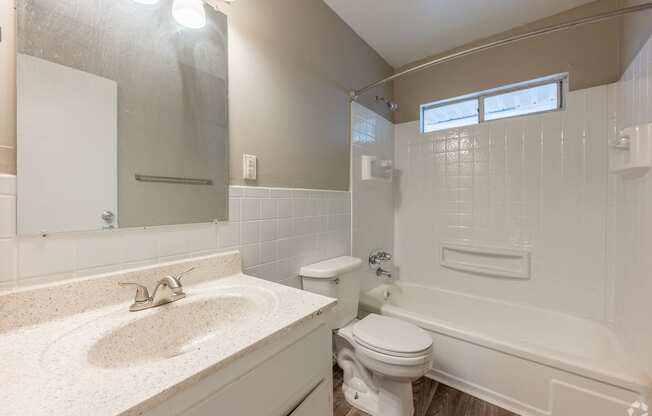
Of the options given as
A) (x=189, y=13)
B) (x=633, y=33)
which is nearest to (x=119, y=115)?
(x=189, y=13)

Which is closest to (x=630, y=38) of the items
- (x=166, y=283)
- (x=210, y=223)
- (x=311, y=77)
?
(x=311, y=77)

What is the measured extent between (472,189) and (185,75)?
210 cm

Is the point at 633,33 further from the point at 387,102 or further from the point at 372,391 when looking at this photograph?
the point at 372,391

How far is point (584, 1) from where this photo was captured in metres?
1.63

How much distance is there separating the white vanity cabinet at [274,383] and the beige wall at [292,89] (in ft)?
2.42

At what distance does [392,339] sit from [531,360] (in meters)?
0.75

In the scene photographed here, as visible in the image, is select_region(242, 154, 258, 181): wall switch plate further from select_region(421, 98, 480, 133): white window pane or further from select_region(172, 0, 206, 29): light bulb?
select_region(421, 98, 480, 133): white window pane

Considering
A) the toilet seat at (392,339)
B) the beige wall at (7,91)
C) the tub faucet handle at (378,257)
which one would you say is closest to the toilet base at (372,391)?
the toilet seat at (392,339)

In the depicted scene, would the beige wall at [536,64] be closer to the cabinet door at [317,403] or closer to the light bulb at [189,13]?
the light bulb at [189,13]

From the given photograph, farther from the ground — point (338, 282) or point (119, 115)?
point (119, 115)

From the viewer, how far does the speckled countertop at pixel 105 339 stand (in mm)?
405

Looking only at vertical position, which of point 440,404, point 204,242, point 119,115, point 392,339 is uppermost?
point 119,115

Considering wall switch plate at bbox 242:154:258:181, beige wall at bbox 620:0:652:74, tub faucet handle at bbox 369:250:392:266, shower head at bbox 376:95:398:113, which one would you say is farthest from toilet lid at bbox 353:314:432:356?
beige wall at bbox 620:0:652:74

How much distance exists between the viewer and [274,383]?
2.10 feet
